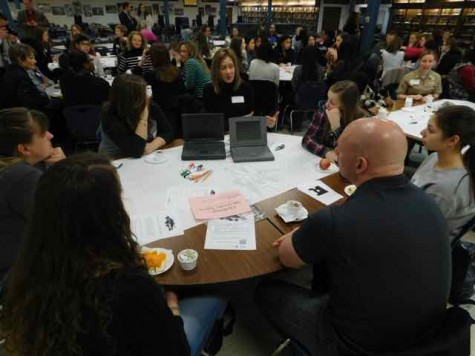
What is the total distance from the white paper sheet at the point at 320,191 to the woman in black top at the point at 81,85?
8.97 ft

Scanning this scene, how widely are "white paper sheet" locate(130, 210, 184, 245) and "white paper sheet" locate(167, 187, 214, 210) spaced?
7 centimetres

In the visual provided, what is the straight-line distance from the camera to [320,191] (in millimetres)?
1832

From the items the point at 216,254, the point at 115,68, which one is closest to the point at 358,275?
the point at 216,254

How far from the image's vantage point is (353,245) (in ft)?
3.44

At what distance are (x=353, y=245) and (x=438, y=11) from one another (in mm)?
12611

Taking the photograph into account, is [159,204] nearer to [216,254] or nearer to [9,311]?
[216,254]

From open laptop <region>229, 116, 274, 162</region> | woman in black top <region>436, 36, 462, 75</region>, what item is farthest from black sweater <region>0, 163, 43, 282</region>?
woman in black top <region>436, 36, 462, 75</region>

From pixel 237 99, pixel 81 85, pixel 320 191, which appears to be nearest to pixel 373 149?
pixel 320 191

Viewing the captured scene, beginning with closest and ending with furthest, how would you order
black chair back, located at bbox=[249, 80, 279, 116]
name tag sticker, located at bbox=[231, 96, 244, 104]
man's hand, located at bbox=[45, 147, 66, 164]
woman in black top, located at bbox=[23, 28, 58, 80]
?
man's hand, located at bbox=[45, 147, 66, 164], name tag sticker, located at bbox=[231, 96, 244, 104], black chair back, located at bbox=[249, 80, 279, 116], woman in black top, located at bbox=[23, 28, 58, 80]

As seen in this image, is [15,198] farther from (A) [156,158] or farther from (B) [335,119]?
(B) [335,119]

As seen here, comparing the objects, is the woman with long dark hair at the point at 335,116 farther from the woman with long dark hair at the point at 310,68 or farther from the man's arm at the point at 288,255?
the woman with long dark hair at the point at 310,68

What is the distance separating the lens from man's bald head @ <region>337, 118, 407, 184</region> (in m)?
1.17

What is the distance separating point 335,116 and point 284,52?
4.71m

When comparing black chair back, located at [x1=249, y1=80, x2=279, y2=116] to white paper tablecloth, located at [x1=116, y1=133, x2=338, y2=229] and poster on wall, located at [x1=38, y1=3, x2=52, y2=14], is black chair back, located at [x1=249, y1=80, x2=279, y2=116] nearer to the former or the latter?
white paper tablecloth, located at [x1=116, y1=133, x2=338, y2=229]
